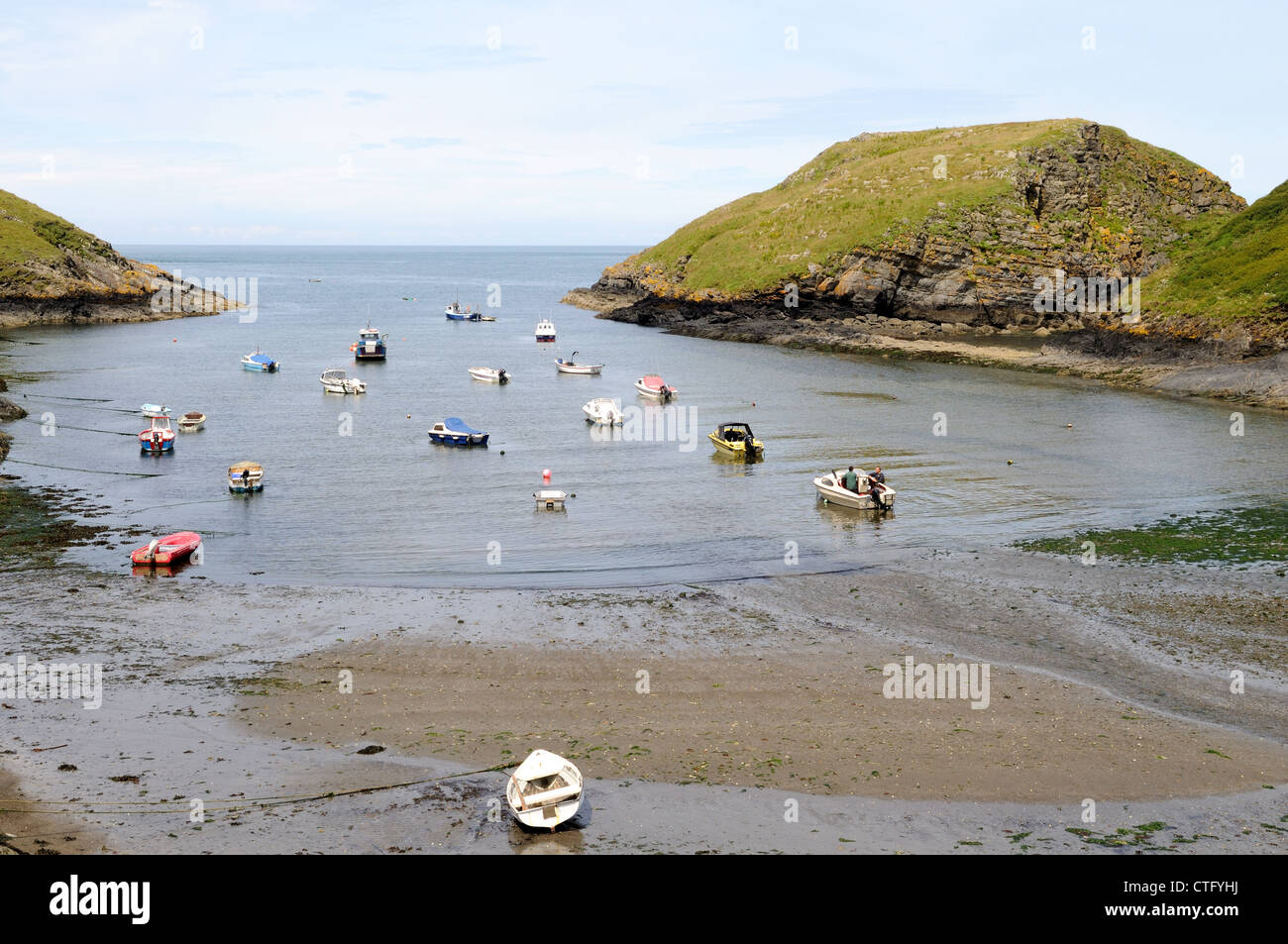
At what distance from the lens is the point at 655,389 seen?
265 feet

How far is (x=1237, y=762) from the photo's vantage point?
22906 mm

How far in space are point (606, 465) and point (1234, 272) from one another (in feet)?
220

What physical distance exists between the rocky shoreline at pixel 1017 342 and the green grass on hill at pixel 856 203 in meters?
5.75

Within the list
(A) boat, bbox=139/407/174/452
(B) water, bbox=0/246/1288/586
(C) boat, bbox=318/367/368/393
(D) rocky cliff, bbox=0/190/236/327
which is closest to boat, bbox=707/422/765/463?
(B) water, bbox=0/246/1288/586

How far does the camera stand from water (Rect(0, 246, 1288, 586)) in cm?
4088

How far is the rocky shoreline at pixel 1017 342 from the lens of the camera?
7944 cm

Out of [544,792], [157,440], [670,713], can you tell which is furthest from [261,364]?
[544,792]

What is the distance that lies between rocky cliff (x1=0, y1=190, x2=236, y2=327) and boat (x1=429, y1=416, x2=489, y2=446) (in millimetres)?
86940

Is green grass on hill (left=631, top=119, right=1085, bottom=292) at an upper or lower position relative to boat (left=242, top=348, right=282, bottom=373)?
upper

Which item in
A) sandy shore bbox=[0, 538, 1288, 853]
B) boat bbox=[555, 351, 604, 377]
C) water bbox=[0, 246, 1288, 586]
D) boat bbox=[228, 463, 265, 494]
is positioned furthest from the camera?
boat bbox=[555, 351, 604, 377]

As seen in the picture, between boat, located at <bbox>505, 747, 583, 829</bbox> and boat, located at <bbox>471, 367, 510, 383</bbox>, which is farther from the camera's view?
boat, located at <bbox>471, 367, 510, 383</bbox>

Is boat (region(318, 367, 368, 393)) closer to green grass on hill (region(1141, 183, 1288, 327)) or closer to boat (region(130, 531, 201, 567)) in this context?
boat (region(130, 531, 201, 567))

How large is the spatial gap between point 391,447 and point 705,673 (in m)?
38.3
